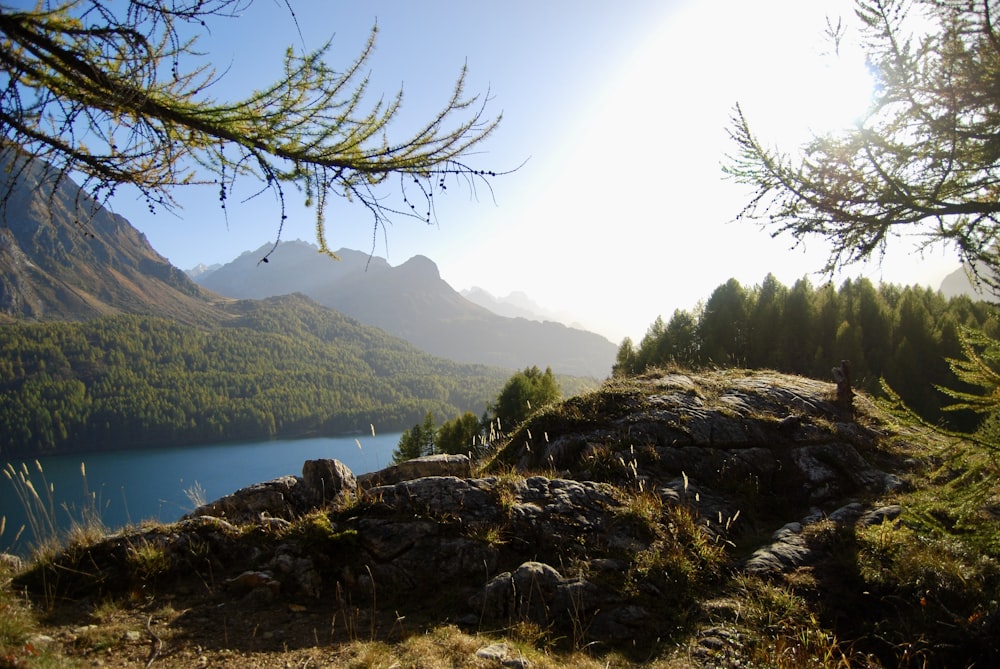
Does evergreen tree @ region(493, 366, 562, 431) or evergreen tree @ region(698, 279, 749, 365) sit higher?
evergreen tree @ region(698, 279, 749, 365)

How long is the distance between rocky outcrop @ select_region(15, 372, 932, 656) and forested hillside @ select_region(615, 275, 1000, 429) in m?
27.5

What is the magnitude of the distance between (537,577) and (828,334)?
42036 mm

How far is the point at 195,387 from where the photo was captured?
169875 mm

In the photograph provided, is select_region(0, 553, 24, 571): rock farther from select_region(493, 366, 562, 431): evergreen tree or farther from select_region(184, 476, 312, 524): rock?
select_region(493, 366, 562, 431): evergreen tree

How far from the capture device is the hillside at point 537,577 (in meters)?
4.35

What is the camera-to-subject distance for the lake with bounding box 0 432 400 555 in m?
66.6

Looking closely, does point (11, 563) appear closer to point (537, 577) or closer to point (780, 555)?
point (537, 577)

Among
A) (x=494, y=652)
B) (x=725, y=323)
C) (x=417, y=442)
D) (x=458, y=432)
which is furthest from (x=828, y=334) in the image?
(x=494, y=652)

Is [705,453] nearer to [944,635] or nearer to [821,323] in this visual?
[944,635]

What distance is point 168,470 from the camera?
97625 millimetres

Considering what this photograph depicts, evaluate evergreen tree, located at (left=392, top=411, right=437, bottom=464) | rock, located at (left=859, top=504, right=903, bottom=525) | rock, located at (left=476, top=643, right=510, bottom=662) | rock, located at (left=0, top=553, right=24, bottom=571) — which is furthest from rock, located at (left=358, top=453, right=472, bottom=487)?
→ evergreen tree, located at (left=392, top=411, right=437, bottom=464)

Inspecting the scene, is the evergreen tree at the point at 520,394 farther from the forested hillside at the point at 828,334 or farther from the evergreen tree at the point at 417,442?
the evergreen tree at the point at 417,442

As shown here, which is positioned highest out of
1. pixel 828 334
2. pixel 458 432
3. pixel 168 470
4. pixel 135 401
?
pixel 828 334

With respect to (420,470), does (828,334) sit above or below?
above
